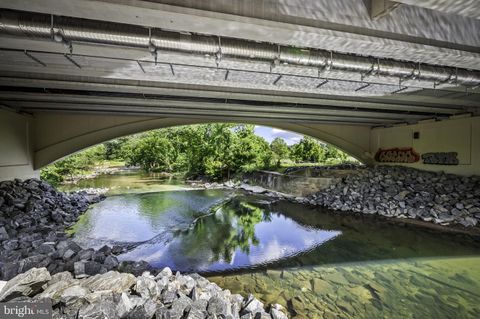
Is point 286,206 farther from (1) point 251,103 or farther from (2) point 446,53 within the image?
(2) point 446,53

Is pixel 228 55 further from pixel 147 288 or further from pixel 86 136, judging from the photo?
pixel 86 136

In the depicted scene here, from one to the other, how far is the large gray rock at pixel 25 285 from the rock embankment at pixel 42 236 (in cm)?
78

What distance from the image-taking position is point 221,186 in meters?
16.2

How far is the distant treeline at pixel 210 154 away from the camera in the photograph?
17.0 m

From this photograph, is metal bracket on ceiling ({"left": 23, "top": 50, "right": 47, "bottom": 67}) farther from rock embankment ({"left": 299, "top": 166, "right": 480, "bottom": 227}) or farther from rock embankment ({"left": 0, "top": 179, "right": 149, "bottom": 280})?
rock embankment ({"left": 299, "top": 166, "right": 480, "bottom": 227})

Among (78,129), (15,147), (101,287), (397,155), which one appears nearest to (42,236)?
(101,287)

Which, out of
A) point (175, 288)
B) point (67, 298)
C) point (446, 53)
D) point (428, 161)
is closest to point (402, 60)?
point (446, 53)

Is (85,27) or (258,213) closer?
(85,27)

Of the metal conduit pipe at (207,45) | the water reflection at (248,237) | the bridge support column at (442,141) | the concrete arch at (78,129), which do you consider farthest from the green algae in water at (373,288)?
the concrete arch at (78,129)

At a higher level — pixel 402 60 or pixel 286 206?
pixel 402 60

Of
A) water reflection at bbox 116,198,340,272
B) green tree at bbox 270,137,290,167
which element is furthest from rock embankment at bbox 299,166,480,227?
green tree at bbox 270,137,290,167

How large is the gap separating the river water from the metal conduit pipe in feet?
12.5

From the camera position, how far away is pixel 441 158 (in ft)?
33.9

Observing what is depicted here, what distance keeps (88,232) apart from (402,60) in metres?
8.55
